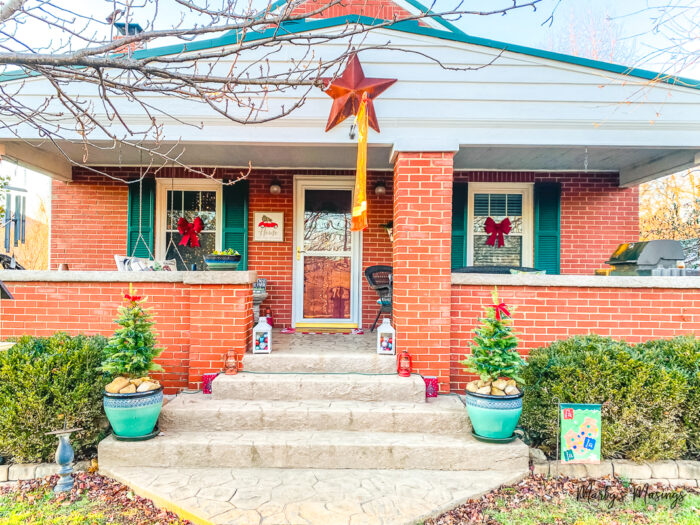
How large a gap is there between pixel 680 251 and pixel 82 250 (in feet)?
25.4

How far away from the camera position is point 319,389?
13.2ft

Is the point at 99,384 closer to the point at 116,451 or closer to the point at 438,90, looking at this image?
the point at 116,451

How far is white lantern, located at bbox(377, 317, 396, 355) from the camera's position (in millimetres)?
4422

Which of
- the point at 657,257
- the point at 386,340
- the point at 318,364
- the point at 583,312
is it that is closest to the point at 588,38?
the point at 657,257

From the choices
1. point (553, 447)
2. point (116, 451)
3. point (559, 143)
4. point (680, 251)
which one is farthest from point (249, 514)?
point (680, 251)

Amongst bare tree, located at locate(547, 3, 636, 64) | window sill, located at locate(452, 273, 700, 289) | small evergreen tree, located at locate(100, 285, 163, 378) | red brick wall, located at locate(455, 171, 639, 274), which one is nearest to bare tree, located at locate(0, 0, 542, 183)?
small evergreen tree, located at locate(100, 285, 163, 378)

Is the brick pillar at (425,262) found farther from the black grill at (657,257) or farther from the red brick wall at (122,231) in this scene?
the black grill at (657,257)

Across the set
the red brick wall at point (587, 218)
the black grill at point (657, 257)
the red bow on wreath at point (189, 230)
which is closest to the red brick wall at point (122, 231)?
the red bow on wreath at point (189, 230)

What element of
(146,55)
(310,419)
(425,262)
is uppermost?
(146,55)

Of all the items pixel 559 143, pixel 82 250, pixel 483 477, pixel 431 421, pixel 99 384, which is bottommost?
pixel 483 477

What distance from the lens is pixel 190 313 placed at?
4.31m

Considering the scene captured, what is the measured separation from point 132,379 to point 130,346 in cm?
28

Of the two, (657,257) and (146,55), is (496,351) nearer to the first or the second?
(657,257)

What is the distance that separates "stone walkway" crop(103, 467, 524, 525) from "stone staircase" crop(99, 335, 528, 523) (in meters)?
0.02
